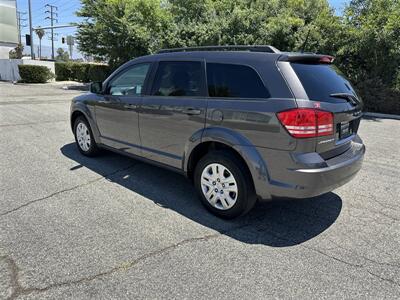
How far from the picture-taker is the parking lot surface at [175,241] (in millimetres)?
2582

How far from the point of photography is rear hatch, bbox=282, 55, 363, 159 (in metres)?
3.14

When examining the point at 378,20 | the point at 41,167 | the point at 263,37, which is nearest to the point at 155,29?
the point at 263,37

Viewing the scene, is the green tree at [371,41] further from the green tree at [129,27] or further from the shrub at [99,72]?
the shrub at [99,72]

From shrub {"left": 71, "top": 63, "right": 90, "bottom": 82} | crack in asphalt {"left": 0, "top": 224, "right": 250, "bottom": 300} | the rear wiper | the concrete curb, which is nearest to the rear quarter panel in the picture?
the rear wiper

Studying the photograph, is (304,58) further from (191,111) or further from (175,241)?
(175,241)

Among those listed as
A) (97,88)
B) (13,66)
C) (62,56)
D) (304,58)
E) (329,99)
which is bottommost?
(97,88)

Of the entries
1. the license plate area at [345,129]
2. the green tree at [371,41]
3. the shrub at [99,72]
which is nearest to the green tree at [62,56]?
the shrub at [99,72]

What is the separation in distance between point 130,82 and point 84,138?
160cm

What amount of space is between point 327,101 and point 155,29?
17.1m

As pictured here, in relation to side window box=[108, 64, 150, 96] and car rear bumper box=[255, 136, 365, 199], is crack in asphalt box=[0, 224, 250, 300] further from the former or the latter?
side window box=[108, 64, 150, 96]

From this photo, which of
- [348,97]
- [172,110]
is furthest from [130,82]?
[348,97]

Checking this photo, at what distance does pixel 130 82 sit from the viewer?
4.78m

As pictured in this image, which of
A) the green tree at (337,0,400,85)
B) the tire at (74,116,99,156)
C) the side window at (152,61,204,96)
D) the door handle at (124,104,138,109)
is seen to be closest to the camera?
the side window at (152,61,204,96)

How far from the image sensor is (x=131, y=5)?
61.8 ft
